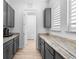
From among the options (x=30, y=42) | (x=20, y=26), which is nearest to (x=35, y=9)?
(x=20, y=26)

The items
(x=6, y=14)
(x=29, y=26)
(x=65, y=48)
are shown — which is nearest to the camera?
(x=65, y=48)

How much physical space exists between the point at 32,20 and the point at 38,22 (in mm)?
392

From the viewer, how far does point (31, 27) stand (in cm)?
719

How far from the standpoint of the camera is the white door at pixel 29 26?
22.4 feet

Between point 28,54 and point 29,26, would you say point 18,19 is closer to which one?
point 29,26

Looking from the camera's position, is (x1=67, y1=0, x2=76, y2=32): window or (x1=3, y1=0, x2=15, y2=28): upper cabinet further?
(x1=3, y1=0, x2=15, y2=28): upper cabinet

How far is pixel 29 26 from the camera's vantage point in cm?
727

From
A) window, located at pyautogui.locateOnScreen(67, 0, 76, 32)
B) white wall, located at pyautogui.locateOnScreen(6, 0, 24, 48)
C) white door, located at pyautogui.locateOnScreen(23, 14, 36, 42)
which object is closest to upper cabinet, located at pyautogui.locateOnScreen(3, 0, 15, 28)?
white wall, located at pyautogui.locateOnScreen(6, 0, 24, 48)

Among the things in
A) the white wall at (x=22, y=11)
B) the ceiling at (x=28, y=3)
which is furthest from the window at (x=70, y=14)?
the ceiling at (x=28, y=3)

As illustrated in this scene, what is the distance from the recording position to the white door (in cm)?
683

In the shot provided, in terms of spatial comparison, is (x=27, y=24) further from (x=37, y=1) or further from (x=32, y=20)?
(x=37, y=1)

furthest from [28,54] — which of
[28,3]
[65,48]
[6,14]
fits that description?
[65,48]

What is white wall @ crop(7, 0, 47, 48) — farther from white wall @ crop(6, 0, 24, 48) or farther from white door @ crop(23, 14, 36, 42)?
white door @ crop(23, 14, 36, 42)

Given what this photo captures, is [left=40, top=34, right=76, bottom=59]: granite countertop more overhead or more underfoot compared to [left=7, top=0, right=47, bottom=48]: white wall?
more underfoot
